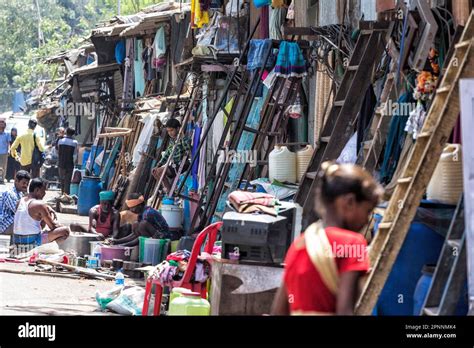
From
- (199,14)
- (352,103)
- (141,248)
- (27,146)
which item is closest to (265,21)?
(199,14)

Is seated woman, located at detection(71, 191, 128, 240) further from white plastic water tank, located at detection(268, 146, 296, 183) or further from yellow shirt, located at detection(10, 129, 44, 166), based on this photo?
yellow shirt, located at detection(10, 129, 44, 166)

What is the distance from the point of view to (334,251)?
5.07m

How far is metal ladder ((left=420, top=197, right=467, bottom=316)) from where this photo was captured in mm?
7145

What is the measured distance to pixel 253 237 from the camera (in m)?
9.33

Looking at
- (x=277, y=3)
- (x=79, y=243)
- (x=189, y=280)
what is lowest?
(x=79, y=243)

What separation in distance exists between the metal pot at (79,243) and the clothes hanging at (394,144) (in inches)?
273

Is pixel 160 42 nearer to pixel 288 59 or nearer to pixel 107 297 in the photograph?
pixel 288 59

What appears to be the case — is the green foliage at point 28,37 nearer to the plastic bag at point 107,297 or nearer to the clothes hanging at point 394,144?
the plastic bag at point 107,297

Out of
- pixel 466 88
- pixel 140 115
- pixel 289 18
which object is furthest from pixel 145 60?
pixel 466 88

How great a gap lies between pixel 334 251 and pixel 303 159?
27.1 feet

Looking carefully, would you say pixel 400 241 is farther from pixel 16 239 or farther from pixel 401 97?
pixel 16 239
